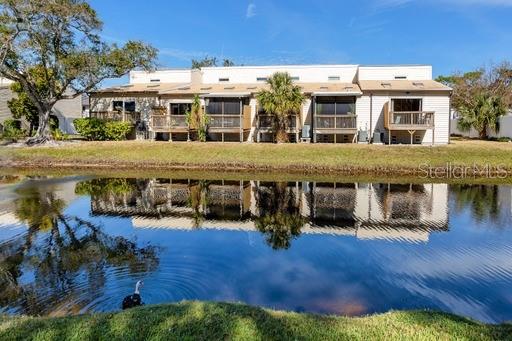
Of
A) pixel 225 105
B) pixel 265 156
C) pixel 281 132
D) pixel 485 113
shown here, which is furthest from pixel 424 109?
pixel 225 105

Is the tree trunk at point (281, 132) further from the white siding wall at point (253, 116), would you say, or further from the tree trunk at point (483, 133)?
the tree trunk at point (483, 133)

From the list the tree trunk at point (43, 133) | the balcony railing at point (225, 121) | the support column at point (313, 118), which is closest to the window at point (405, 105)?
the support column at point (313, 118)

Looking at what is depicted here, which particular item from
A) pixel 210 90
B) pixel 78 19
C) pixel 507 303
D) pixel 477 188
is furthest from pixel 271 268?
pixel 78 19

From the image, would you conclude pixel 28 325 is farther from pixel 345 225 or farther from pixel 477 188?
pixel 477 188

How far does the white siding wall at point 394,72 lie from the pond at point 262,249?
59.6 ft

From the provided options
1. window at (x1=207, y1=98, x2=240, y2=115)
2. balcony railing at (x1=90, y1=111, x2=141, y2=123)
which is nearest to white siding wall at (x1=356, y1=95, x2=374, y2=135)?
window at (x1=207, y1=98, x2=240, y2=115)

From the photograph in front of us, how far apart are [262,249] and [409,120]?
75.0 ft

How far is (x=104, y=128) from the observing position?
3359 cm

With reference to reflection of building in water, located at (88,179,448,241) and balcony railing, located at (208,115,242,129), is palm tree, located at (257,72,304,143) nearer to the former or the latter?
balcony railing, located at (208,115,242,129)

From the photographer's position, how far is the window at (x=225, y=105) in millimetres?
32531

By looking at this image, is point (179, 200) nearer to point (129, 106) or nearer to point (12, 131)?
point (129, 106)

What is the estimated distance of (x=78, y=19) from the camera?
30.9 m

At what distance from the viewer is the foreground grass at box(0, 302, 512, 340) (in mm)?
4676

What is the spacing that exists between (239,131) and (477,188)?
1684 cm
